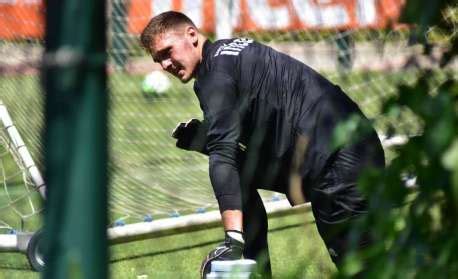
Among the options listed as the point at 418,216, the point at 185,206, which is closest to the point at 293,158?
the point at 185,206

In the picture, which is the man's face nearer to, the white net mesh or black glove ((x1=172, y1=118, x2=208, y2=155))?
black glove ((x1=172, y1=118, x2=208, y2=155))

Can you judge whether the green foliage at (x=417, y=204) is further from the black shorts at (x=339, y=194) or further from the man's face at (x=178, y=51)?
the man's face at (x=178, y=51)

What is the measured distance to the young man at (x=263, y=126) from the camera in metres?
5.16

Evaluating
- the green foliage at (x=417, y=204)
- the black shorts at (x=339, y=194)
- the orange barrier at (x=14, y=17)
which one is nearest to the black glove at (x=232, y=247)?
the black shorts at (x=339, y=194)

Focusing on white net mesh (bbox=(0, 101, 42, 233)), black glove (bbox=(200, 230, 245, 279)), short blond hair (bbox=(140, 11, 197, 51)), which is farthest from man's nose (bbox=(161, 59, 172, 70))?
white net mesh (bbox=(0, 101, 42, 233))

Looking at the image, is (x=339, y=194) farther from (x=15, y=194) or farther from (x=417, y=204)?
(x=15, y=194)

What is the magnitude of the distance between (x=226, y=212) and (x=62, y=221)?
301cm

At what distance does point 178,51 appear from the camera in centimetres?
543

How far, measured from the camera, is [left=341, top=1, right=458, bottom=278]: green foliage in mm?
2092

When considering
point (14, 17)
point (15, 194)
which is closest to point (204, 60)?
point (14, 17)

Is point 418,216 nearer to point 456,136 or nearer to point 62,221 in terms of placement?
point 456,136

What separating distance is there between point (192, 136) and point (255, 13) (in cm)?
231

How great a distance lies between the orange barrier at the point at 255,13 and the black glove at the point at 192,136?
0.80m

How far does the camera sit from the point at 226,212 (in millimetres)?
5141
